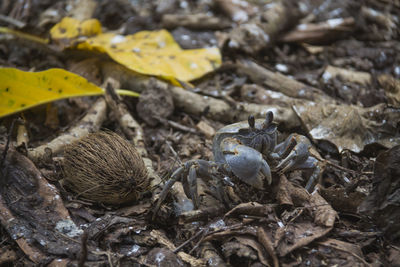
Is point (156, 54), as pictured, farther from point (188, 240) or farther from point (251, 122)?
point (188, 240)

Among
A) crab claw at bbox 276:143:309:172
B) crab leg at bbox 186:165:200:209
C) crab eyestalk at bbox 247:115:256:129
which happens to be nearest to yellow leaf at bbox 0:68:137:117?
crab leg at bbox 186:165:200:209

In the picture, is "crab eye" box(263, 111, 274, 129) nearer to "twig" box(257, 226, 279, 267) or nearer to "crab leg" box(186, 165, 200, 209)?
"crab leg" box(186, 165, 200, 209)

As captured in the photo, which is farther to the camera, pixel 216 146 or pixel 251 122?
pixel 216 146

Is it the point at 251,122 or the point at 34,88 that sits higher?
the point at 34,88

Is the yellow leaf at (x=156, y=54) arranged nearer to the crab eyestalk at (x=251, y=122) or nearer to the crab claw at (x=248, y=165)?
the crab eyestalk at (x=251, y=122)

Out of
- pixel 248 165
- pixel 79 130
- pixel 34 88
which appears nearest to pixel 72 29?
pixel 34 88

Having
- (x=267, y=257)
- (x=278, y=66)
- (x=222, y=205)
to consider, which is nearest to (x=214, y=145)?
(x=222, y=205)
